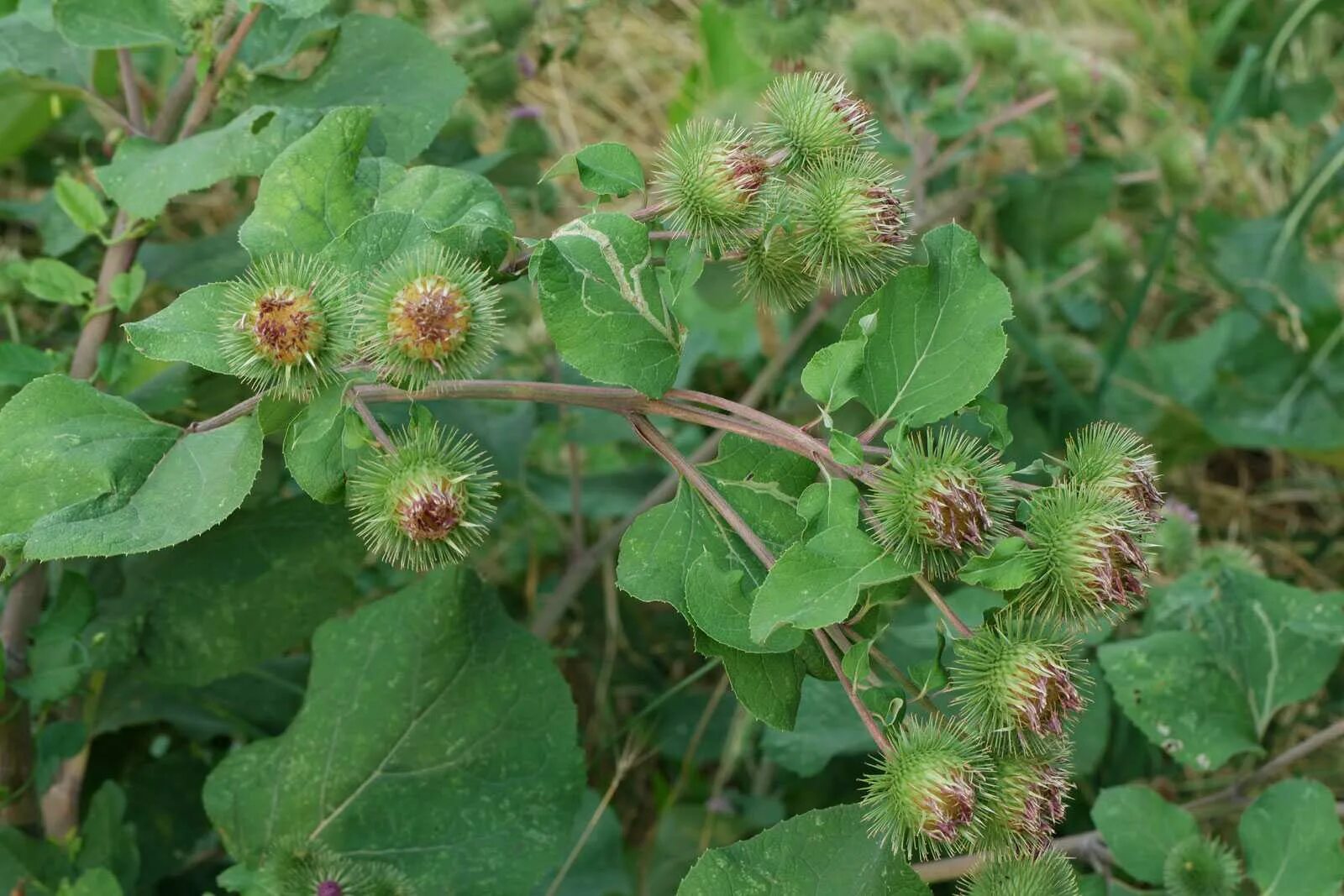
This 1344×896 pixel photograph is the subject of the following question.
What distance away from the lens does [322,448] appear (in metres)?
1.21

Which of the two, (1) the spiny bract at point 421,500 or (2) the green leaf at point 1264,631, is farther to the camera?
(2) the green leaf at point 1264,631

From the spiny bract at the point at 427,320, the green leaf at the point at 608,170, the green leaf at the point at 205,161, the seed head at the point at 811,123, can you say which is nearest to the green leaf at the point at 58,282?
the green leaf at the point at 205,161

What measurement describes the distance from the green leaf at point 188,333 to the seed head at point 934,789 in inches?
27.2

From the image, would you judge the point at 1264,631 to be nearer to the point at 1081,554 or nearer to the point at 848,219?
the point at 1081,554

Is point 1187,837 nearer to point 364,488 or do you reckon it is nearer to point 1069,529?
point 1069,529

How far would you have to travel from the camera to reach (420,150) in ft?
5.13

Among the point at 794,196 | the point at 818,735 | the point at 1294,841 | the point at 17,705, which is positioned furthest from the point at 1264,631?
the point at 17,705

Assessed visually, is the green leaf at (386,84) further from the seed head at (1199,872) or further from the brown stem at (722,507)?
the seed head at (1199,872)

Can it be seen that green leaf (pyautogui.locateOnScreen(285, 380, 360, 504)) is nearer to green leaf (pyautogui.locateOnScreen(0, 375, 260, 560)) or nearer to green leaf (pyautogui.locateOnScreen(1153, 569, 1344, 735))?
green leaf (pyautogui.locateOnScreen(0, 375, 260, 560))

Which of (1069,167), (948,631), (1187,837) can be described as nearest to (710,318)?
(1069,167)

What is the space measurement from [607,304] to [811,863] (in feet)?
1.97

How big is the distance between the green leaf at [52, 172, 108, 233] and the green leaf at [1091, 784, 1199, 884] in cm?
145

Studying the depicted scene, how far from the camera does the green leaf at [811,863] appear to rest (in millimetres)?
1280

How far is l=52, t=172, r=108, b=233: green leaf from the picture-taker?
5.20 ft
